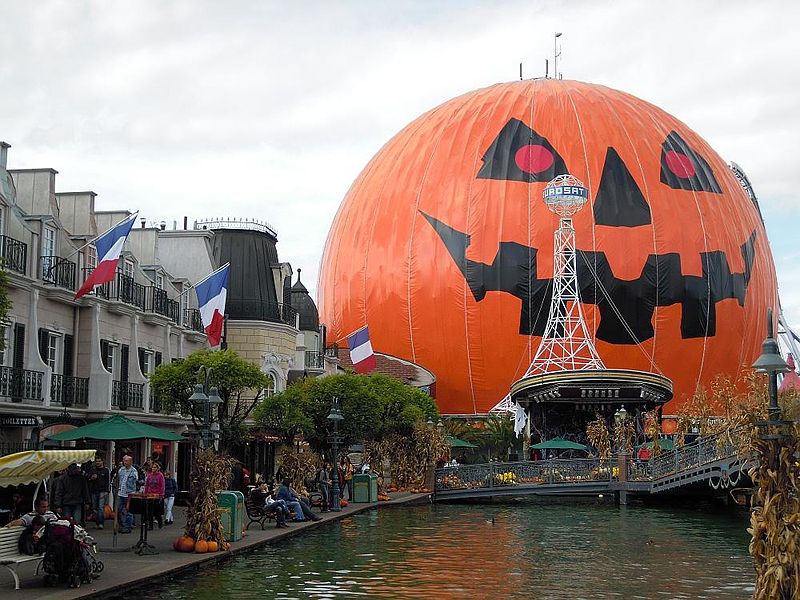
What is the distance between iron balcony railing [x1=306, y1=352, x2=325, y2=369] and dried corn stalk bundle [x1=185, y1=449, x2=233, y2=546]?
116 ft

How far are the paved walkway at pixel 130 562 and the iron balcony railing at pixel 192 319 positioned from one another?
13.2 meters

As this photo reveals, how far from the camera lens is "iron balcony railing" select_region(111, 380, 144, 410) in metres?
34.2

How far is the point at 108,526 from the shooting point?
27.8 metres

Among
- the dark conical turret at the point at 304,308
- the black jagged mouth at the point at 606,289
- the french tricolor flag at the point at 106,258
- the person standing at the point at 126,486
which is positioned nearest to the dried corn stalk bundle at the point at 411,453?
the dark conical turret at the point at 304,308

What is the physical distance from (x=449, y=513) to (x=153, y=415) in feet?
34.4

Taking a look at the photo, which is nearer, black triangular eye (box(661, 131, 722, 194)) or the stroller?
the stroller

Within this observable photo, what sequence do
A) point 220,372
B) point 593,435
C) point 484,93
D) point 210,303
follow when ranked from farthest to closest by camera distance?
point 484,93 < point 593,435 < point 210,303 < point 220,372

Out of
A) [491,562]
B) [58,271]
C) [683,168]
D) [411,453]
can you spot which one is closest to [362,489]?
[411,453]

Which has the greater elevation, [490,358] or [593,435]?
[490,358]

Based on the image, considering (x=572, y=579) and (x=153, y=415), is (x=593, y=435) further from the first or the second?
(x=572, y=579)

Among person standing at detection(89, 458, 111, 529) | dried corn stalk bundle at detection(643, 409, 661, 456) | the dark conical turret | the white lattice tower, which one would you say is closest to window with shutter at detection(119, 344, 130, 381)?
person standing at detection(89, 458, 111, 529)

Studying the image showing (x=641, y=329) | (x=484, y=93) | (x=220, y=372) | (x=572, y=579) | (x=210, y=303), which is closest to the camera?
(x=572, y=579)

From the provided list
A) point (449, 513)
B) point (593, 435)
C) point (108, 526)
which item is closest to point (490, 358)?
point (593, 435)

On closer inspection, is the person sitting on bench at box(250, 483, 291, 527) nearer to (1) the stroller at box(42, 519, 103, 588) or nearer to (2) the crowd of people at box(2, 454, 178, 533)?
(2) the crowd of people at box(2, 454, 178, 533)
